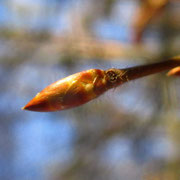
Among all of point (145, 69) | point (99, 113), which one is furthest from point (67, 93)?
point (99, 113)

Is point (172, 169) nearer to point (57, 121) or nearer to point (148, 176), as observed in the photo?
point (148, 176)

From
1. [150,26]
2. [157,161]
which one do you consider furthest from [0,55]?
[157,161]

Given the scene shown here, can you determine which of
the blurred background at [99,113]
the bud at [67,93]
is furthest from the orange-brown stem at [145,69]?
the blurred background at [99,113]

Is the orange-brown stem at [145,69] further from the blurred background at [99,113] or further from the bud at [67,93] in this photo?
the blurred background at [99,113]

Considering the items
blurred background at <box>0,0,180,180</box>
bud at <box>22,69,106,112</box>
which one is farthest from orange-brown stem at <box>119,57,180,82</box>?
blurred background at <box>0,0,180,180</box>

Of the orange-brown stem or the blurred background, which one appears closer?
the orange-brown stem

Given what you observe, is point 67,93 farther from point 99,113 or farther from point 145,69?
point 99,113

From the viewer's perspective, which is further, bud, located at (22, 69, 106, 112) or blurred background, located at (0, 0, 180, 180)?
blurred background, located at (0, 0, 180, 180)

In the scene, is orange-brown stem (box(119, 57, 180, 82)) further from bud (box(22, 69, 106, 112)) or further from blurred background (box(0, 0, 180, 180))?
blurred background (box(0, 0, 180, 180))
